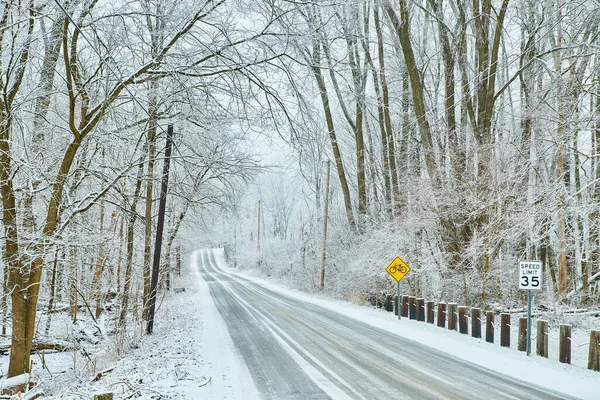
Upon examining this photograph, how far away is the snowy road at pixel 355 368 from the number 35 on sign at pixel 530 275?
242 cm

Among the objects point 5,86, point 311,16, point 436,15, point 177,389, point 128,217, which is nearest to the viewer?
point 311,16

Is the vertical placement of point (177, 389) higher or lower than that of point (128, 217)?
lower

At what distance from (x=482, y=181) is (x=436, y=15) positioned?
6.70m

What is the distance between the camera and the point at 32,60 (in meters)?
7.21

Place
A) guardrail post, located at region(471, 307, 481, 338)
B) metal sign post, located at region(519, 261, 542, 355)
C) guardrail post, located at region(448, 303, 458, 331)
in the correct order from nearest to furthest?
metal sign post, located at region(519, 261, 542, 355) < guardrail post, located at region(471, 307, 481, 338) < guardrail post, located at region(448, 303, 458, 331)

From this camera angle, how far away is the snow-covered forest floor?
6621 millimetres

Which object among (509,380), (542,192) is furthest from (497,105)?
(509,380)

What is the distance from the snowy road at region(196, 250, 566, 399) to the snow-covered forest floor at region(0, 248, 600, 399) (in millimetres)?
455

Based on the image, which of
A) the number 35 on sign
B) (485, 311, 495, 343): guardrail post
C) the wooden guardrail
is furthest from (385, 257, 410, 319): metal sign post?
the number 35 on sign

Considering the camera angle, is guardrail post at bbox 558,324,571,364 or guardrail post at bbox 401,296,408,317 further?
guardrail post at bbox 401,296,408,317

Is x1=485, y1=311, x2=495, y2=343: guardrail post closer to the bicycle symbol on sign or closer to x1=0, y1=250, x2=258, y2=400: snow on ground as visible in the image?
the bicycle symbol on sign

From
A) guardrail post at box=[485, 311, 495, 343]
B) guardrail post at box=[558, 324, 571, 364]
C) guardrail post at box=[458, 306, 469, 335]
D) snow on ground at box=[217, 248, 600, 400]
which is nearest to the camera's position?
snow on ground at box=[217, 248, 600, 400]

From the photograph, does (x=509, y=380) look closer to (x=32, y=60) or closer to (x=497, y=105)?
(x=32, y=60)

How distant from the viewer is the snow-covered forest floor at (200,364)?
6.62 meters
